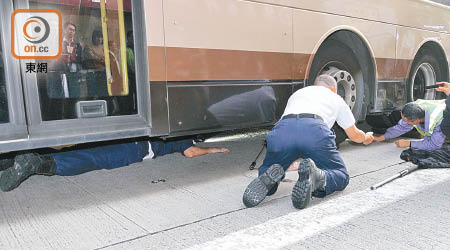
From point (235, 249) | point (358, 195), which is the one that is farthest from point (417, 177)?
point (235, 249)

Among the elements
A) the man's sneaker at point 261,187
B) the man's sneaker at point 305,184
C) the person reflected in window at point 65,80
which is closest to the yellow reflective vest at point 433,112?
the man's sneaker at point 305,184

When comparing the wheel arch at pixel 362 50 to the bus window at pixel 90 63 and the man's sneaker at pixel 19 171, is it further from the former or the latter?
the man's sneaker at pixel 19 171

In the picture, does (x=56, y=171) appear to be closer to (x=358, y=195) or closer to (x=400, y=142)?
(x=358, y=195)

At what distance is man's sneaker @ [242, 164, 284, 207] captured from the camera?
2.35 m

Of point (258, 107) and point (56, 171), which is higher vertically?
point (258, 107)

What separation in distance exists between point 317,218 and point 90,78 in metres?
1.69

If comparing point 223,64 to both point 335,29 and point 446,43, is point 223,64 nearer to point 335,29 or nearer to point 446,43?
point 335,29

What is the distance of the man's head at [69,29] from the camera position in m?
2.35

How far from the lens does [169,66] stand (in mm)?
Result: 2619

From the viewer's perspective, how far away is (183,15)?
8.71 ft

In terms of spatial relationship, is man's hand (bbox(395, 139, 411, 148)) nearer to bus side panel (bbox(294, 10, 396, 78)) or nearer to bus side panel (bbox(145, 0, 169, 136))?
bus side panel (bbox(294, 10, 396, 78))

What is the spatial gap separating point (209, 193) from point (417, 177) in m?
1.64

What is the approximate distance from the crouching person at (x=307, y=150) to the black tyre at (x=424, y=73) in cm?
258

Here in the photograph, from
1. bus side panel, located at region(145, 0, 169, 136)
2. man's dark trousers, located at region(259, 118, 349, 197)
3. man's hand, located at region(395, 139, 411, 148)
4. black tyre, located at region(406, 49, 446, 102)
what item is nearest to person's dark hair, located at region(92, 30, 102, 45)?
bus side panel, located at region(145, 0, 169, 136)
